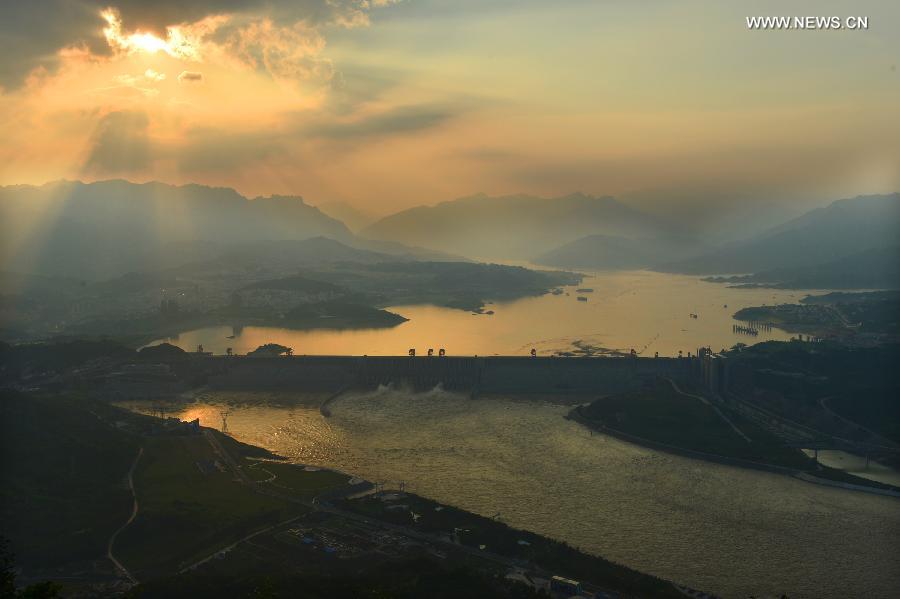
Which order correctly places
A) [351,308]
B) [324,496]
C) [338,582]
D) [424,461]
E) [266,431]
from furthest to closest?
1. [351,308]
2. [266,431]
3. [424,461]
4. [324,496]
5. [338,582]

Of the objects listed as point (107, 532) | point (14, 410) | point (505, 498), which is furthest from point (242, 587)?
point (14, 410)

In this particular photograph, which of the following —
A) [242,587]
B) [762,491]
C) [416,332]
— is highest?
[416,332]

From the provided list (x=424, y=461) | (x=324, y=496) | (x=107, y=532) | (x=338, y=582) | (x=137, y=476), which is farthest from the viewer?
(x=424, y=461)

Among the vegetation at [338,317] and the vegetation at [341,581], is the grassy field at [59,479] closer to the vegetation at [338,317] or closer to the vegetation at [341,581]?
the vegetation at [341,581]

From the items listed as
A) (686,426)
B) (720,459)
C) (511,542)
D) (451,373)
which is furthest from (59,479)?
(451,373)

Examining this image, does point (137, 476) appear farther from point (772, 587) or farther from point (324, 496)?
point (772, 587)

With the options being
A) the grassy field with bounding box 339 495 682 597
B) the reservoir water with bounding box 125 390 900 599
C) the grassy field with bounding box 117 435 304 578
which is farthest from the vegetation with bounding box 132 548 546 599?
the reservoir water with bounding box 125 390 900 599

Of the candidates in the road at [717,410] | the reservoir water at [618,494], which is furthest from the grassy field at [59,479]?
the road at [717,410]

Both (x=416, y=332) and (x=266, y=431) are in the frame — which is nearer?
(x=266, y=431)
